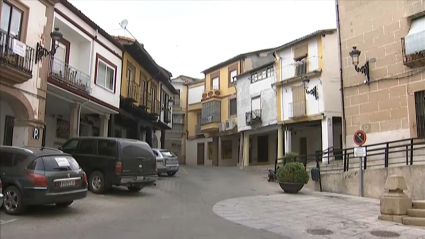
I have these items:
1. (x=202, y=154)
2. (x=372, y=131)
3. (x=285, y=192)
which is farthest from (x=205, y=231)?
(x=202, y=154)

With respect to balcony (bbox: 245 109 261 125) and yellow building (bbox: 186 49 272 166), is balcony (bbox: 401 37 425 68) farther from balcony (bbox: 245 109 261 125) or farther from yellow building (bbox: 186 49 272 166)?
yellow building (bbox: 186 49 272 166)

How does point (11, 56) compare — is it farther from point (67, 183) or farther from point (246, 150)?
point (246, 150)

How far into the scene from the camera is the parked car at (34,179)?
26.1 feet

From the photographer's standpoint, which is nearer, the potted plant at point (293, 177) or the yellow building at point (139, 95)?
the potted plant at point (293, 177)

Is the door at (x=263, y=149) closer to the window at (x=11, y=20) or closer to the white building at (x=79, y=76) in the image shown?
the white building at (x=79, y=76)

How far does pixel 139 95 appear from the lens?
22516 millimetres

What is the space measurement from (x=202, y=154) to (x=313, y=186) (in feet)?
83.1

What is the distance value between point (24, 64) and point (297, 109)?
57.5 feet

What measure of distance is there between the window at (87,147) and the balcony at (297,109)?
15.2 m

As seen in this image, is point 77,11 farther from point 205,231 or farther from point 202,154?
point 202,154

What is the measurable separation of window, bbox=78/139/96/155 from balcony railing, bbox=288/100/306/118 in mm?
15233

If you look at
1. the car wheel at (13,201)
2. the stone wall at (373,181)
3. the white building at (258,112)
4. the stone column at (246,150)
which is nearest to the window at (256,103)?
the white building at (258,112)

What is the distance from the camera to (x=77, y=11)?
15062 mm

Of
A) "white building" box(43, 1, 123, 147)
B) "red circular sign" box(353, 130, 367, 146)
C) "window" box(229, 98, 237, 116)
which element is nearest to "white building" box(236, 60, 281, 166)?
"window" box(229, 98, 237, 116)
